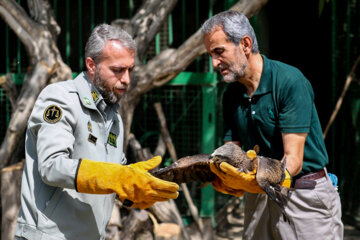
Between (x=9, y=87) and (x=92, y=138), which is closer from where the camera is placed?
(x=92, y=138)

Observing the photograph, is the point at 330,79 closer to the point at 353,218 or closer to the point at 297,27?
the point at 297,27

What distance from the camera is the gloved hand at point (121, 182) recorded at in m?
2.26

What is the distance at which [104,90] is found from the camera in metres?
2.66

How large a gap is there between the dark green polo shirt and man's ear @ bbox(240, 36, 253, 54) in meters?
0.12

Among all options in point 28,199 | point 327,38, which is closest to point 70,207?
point 28,199

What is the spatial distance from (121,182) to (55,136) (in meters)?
0.34

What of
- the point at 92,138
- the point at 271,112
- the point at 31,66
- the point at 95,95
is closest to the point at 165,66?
the point at 31,66

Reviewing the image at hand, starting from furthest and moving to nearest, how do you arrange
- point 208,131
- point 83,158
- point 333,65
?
point 333,65, point 208,131, point 83,158

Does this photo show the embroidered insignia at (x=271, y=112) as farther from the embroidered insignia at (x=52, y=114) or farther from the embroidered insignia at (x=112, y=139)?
the embroidered insignia at (x=52, y=114)

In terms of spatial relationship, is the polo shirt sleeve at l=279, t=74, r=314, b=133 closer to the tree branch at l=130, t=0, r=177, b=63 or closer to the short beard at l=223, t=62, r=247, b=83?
the short beard at l=223, t=62, r=247, b=83

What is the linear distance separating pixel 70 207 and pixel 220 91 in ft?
10.7

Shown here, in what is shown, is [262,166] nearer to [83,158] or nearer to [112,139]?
[112,139]

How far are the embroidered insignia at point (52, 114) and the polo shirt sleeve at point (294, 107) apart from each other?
1.16 m

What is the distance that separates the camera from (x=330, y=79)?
5852mm
